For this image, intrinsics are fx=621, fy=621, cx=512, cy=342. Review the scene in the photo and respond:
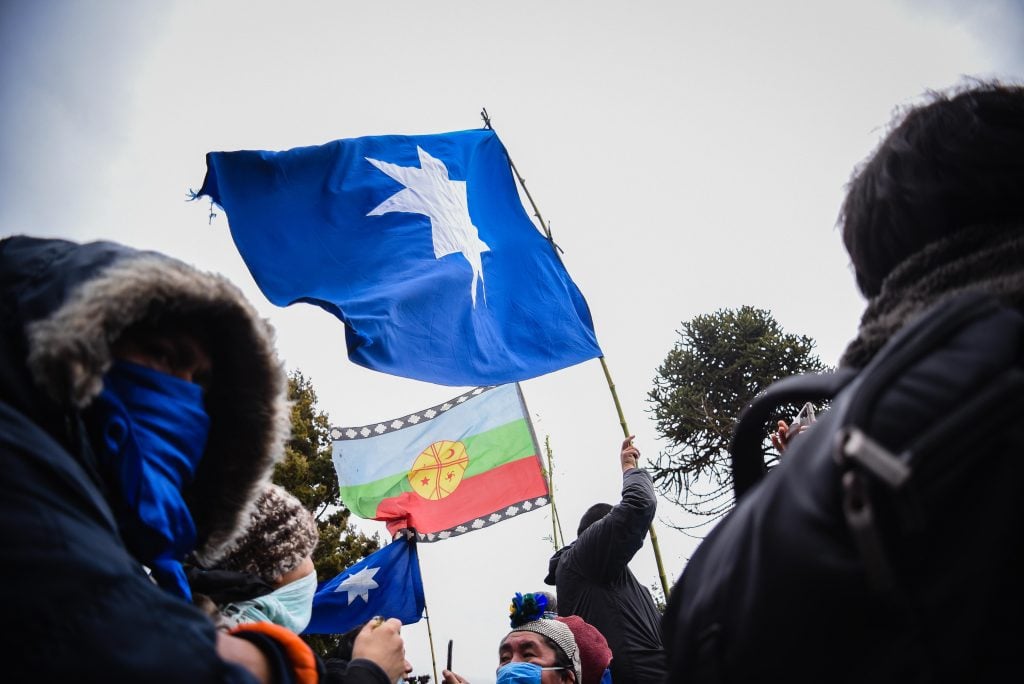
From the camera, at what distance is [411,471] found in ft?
23.5

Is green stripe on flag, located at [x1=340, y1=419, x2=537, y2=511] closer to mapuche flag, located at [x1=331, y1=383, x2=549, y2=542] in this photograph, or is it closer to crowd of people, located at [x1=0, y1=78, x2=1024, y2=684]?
mapuche flag, located at [x1=331, y1=383, x2=549, y2=542]

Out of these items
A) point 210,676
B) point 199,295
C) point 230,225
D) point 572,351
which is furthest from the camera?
point 572,351

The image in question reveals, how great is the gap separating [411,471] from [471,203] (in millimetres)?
3235

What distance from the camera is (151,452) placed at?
1.18m

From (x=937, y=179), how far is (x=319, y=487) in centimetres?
1754

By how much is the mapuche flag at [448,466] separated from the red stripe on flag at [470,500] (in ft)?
0.03

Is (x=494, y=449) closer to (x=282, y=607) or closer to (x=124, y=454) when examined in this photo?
(x=282, y=607)

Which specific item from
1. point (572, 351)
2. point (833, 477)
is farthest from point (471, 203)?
point (833, 477)

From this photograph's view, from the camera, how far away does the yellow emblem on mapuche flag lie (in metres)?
6.89

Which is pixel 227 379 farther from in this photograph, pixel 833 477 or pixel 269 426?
pixel 833 477

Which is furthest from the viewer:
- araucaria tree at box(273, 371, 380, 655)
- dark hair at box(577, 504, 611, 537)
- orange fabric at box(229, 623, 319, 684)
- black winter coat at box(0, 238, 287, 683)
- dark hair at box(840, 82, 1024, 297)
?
araucaria tree at box(273, 371, 380, 655)

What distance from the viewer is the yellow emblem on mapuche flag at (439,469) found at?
6.89m

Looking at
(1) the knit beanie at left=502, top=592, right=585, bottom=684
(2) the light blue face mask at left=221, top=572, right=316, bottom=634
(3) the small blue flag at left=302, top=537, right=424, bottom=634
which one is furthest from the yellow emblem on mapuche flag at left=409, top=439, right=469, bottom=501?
(2) the light blue face mask at left=221, top=572, right=316, bottom=634

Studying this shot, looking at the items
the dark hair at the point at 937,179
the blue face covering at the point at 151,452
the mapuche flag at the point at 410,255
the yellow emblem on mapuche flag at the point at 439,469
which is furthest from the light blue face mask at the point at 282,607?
the yellow emblem on mapuche flag at the point at 439,469
